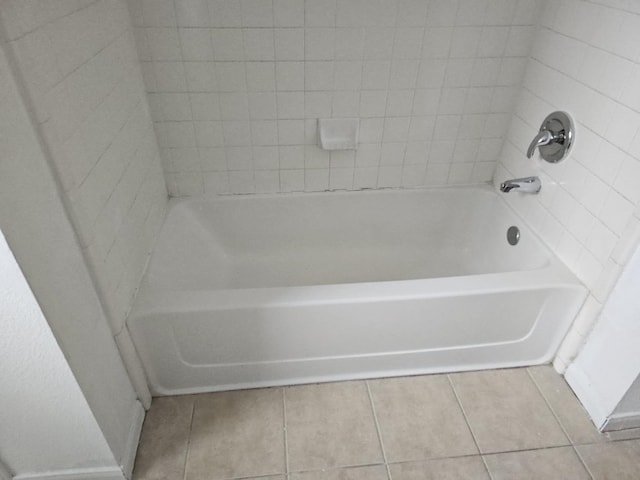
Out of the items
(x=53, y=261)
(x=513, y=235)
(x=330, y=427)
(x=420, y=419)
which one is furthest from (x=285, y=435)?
(x=513, y=235)

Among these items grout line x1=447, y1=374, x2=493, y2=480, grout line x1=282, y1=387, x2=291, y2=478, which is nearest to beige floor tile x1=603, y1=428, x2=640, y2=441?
grout line x1=447, y1=374, x2=493, y2=480

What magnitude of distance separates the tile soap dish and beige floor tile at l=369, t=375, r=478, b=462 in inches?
37.1

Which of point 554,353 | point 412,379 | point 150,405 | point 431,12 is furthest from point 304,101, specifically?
point 554,353

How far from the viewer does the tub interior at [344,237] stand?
6.31ft

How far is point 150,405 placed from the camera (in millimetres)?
1532

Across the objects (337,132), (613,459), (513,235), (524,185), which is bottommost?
(613,459)

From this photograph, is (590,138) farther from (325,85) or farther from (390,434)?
(390,434)

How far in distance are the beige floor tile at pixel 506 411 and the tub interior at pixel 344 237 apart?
1.56ft

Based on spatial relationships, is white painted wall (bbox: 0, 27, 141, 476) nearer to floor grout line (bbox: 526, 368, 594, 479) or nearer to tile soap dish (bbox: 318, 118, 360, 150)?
tile soap dish (bbox: 318, 118, 360, 150)

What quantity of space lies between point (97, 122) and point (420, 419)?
4.50 feet

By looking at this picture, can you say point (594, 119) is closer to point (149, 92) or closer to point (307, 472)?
point (307, 472)

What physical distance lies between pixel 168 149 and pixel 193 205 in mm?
253

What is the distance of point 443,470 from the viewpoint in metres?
1.37

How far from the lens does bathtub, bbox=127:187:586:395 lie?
1.42 m
